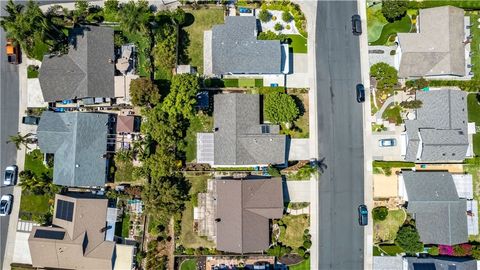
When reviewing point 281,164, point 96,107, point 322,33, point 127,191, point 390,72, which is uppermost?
point 322,33

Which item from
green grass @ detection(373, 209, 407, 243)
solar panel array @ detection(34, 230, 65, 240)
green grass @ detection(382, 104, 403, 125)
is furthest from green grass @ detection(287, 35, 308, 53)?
solar panel array @ detection(34, 230, 65, 240)

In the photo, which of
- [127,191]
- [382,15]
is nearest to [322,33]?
[382,15]

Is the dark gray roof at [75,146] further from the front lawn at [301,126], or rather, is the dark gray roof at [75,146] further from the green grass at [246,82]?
the front lawn at [301,126]

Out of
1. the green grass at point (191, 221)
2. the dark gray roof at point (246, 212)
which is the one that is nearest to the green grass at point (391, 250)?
the dark gray roof at point (246, 212)

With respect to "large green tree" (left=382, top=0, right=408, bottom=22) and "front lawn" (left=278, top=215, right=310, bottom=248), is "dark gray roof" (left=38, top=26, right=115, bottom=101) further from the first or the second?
"large green tree" (left=382, top=0, right=408, bottom=22)

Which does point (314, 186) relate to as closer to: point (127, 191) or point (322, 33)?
point (322, 33)

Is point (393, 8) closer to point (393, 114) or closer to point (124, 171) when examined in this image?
point (393, 114)
